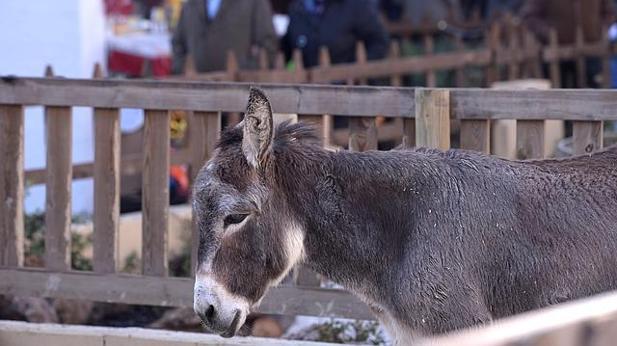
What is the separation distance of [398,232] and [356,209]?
192mm

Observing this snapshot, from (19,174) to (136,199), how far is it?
3.80 metres

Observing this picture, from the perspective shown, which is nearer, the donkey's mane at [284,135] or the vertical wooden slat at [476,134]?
the donkey's mane at [284,135]

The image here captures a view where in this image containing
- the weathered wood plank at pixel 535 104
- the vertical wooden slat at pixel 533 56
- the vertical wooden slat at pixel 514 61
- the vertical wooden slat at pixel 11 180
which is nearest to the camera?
the weathered wood plank at pixel 535 104

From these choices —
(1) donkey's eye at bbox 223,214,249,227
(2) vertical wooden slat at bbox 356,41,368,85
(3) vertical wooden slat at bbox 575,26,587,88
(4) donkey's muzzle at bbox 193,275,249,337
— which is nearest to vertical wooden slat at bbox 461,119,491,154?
(1) donkey's eye at bbox 223,214,249,227

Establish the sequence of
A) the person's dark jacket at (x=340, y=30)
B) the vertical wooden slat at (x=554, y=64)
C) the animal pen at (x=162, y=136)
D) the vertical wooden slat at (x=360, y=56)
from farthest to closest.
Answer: the vertical wooden slat at (x=554, y=64), the person's dark jacket at (x=340, y=30), the vertical wooden slat at (x=360, y=56), the animal pen at (x=162, y=136)

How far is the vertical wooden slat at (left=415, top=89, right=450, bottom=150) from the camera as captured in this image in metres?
6.04

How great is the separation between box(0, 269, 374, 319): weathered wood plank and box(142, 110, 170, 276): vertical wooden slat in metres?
0.11

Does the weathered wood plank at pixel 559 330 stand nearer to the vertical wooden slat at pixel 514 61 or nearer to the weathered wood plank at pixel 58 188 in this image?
the weathered wood plank at pixel 58 188

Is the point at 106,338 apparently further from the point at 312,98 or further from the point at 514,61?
the point at 514,61

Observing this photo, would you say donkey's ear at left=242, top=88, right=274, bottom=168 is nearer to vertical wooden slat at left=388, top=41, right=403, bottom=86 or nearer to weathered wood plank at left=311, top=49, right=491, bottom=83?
weathered wood plank at left=311, top=49, right=491, bottom=83

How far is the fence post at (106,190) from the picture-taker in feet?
21.4

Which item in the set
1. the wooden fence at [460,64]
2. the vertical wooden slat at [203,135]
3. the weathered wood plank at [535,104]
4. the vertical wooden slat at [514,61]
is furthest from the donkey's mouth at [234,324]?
the vertical wooden slat at [514,61]

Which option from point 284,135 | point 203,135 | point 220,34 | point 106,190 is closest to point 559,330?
point 284,135

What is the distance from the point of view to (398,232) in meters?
4.87
